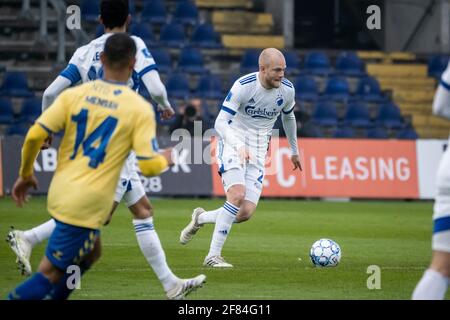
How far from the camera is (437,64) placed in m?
30.3

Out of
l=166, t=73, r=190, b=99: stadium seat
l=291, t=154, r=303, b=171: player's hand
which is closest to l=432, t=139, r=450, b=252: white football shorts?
l=291, t=154, r=303, b=171: player's hand

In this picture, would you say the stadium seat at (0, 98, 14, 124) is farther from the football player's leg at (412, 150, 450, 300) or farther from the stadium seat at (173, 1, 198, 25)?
the football player's leg at (412, 150, 450, 300)

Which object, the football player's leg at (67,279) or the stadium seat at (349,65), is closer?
the football player's leg at (67,279)

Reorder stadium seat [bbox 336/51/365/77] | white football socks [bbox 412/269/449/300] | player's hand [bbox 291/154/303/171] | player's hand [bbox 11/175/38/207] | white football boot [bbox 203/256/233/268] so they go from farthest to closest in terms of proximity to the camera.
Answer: stadium seat [bbox 336/51/365/77], player's hand [bbox 291/154/303/171], white football boot [bbox 203/256/233/268], player's hand [bbox 11/175/38/207], white football socks [bbox 412/269/449/300]

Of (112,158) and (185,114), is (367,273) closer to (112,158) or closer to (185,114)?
(112,158)

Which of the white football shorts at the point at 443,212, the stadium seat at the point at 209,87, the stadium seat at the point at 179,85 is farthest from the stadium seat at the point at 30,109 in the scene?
the white football shorts at the point at 443,212

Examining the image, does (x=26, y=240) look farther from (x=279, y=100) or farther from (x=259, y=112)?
(x=279, y=100)

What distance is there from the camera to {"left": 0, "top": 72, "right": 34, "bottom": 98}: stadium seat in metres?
26.3

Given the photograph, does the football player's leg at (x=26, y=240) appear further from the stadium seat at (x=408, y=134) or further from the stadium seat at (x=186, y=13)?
the stadium seat at (x=186, y=13)

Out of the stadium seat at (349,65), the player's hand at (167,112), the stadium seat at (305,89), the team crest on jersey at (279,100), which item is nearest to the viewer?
the player's hand at (167,112)

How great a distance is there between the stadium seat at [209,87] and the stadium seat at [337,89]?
3.31 m

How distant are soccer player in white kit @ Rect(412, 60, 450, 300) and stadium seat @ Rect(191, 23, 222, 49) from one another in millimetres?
22119

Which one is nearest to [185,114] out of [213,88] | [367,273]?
[213,88]

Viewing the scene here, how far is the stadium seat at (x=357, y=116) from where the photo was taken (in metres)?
28.4
